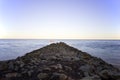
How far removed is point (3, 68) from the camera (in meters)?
10.7

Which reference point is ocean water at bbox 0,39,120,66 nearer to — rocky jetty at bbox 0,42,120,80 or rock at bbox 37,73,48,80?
rocky jetty at bbox 0,42,120,80

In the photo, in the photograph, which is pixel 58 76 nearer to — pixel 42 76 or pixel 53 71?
pixel 42 76

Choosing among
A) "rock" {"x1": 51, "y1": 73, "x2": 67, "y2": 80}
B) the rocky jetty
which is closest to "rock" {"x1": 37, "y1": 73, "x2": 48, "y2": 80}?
the rocky jetty

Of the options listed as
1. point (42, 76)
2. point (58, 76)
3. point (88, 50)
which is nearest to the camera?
point (58, 76)

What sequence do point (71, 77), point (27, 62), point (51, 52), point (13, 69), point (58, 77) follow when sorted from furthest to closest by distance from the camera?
1. point (51, 52)
2. point (27, 62)
3. point (13, 69)
4. point (71, 77)
5. point (58, 77)

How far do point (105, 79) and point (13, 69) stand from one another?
466cm

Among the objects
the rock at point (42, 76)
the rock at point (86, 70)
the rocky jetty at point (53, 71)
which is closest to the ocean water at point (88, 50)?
the rocky jetty at point (53, 71)

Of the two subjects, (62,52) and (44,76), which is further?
(62,52)

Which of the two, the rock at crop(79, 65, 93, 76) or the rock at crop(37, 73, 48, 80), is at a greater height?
the rock at crop(79, 65, 93, 76)

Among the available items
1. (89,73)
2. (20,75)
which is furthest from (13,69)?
(89,73)

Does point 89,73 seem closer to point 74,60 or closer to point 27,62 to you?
point 74,60

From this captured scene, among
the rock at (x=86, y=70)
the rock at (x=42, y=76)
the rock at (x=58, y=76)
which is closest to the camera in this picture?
the rock at (x=58, y=76)

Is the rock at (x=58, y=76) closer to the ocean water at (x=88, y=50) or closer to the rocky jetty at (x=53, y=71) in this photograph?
the rocky jetty at (x=53, y=71)

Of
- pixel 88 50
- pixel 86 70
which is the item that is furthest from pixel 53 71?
pixel 88 50
